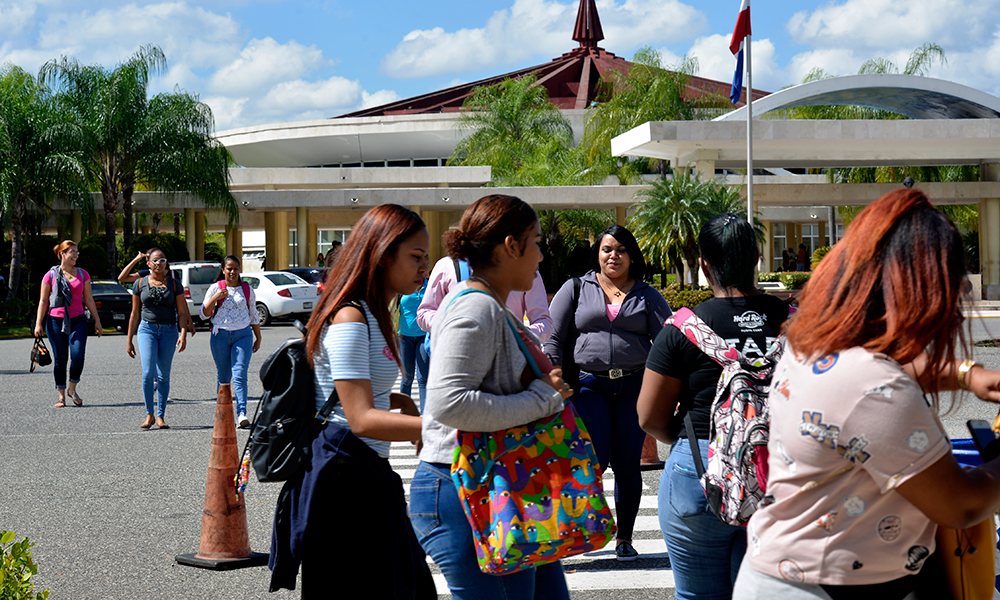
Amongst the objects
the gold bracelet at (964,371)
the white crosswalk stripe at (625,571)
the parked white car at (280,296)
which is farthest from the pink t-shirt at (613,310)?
the parked white car at (280,296)

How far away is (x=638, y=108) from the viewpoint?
40.2 m

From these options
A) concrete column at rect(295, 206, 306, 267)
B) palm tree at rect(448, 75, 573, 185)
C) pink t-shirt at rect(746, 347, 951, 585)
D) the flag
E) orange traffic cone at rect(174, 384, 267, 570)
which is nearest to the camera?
pink t-shirt at rect(746, 347, 951, 585)

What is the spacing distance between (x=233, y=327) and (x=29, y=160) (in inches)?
973

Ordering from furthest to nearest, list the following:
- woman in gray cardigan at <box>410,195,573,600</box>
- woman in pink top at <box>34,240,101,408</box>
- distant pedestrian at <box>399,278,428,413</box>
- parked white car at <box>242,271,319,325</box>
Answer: parked white car at <box>242,271,319,325</box>
woman in pink top at <box>34,240,101,408</box>
distant pedestrian at <box>399,278,428,413</box>
woman in gray cardigan at <box>410,195,573,600</box>

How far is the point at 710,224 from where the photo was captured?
10.7ft

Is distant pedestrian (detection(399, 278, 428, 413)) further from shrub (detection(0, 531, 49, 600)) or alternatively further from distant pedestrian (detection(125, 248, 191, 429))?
shrub (detection(0, 531, 49, 600))

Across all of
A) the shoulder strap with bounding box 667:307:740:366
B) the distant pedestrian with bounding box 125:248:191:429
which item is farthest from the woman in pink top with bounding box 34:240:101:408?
the shoulder strap with bounding box 667:307:740:366

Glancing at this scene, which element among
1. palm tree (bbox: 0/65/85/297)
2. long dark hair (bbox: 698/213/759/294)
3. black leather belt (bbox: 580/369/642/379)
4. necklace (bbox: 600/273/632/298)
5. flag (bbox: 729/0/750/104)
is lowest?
black leather belt (bbox: 580/369/642/379)

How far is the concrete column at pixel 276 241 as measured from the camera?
127ft

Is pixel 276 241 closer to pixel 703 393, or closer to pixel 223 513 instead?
pixel 223 513

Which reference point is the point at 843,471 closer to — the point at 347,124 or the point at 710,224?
the point at 710,224

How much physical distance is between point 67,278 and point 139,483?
190 inches

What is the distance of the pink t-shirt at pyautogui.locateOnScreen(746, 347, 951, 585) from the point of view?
1771 mm

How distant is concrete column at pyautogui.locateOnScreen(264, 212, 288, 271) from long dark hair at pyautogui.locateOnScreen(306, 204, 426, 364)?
36332 millimetres
